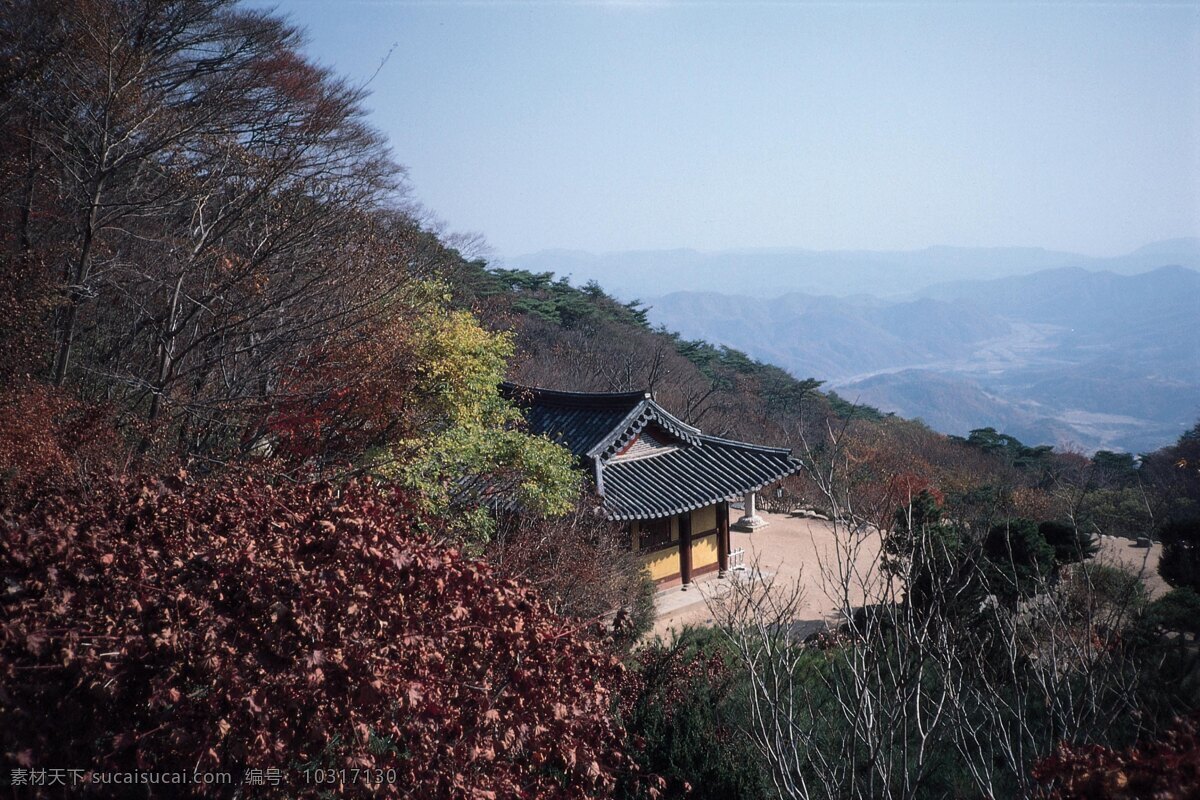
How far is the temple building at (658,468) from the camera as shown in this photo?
1680 centimetres

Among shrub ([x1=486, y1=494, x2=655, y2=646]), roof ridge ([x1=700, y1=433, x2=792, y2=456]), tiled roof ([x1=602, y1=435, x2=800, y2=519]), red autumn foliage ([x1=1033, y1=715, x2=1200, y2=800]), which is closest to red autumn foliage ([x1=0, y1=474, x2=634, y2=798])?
red autumn foliage ([x1=1033, y1=715, x2=1200, y2=800])

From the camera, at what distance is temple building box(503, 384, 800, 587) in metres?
16.8

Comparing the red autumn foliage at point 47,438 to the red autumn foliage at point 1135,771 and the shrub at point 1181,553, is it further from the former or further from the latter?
the shrub at point 1181,553

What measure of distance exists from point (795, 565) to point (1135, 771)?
1809cm

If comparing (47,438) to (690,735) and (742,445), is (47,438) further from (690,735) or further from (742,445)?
(742,445)

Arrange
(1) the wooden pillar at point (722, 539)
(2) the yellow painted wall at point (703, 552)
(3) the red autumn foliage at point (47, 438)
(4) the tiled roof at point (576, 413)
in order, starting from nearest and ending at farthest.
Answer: (3) the red autumn foliage at point (47, 438) < (4) the tiled roof at point (576, 413) < (2) the yellow painted wall at point (703, 552) < (1) the wooden pillar at point (722, 539)

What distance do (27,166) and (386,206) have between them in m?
10.9

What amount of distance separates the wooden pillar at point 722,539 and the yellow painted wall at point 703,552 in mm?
138

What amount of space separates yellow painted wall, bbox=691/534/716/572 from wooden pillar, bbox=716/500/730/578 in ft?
0.45

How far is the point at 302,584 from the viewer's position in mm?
4164

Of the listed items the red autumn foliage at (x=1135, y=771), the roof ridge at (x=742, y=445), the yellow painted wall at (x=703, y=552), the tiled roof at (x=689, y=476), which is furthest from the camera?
the roof ridge at (x=742, y=445)

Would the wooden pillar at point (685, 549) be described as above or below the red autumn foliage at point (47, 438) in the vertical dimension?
below

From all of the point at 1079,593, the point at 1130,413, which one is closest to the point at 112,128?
the point at 1079,593

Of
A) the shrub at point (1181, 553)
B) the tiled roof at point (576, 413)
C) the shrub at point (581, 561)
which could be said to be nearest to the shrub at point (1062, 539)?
the shrub at point (1181, 553)
